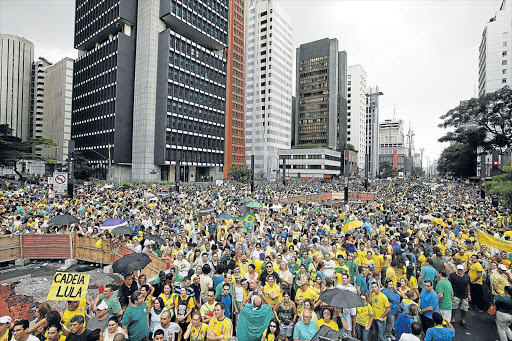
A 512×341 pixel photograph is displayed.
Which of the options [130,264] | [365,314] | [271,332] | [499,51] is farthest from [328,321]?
[499,51]

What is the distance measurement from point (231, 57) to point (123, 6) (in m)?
34.5

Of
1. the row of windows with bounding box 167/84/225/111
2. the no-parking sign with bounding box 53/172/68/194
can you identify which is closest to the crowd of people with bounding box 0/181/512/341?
the no-parking sign with bounding box 53/172/68/194

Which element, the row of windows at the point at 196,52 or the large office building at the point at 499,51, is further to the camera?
the large office building at the point at 499,51

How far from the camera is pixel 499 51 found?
80.6 m

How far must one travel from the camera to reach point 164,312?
538 cm

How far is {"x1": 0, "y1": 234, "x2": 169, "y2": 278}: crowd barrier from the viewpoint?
1198cm

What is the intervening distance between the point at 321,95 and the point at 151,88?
253ft

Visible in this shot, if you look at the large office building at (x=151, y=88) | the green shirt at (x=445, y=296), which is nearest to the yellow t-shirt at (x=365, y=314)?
the green shirt at (x=445, y=296)

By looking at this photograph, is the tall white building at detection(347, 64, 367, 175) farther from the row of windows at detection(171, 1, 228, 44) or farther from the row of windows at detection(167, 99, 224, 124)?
the row of windows at detection(167, 99, 224, 124)

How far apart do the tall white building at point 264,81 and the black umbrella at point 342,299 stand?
91.2m

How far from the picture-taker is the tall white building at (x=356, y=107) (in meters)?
144

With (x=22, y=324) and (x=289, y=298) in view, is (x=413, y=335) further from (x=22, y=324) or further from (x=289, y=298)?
(x=22, y=324)

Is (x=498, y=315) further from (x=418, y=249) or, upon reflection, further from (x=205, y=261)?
(x=205, y=261)

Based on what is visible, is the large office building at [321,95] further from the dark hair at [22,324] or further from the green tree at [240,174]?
the dark hair at [22,324]
